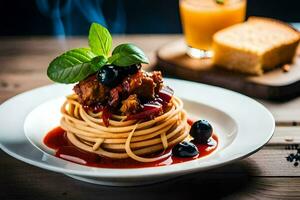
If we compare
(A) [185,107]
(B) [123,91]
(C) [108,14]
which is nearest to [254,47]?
(A) [185,107]

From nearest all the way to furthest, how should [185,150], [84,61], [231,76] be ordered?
[185,150], [84,61], [231,76]

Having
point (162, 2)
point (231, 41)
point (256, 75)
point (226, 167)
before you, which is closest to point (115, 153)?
point (226, 167)

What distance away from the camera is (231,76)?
4273 millimetres

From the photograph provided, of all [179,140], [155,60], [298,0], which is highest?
[179,140]

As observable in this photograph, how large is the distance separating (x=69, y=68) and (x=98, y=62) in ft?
0.43

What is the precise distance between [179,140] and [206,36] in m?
1.75

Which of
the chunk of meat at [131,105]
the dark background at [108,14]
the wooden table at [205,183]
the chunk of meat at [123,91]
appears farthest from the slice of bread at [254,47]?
the dark background at [108,14]

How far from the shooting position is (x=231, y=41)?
4.59 meters

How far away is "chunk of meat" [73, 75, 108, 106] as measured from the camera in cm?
309

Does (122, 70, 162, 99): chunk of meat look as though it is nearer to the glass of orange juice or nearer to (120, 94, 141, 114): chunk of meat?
(120, 94, 141, 114): chunk of meat

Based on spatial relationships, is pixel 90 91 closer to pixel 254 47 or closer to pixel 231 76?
pixel 231 76

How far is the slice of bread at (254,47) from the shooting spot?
4.38 metres

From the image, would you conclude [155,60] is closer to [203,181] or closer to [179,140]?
[179,140]

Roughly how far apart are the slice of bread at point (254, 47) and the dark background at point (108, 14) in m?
1.95
